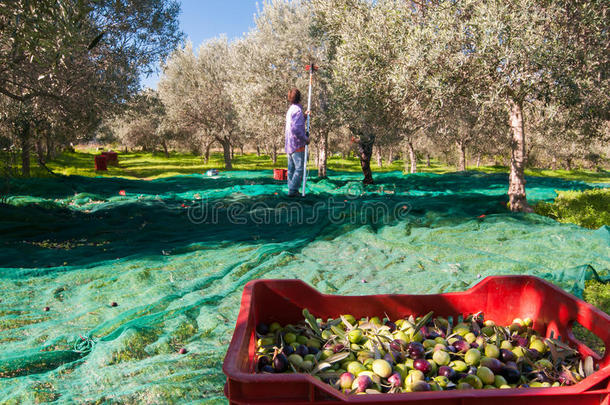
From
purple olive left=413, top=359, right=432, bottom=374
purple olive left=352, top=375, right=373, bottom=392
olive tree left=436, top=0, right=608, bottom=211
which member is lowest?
purple olive left=413, top=359, right=432, bottom=374

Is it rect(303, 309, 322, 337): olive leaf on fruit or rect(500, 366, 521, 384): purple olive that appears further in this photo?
rect(303, 309, 322, 337): olive leaf on fruit

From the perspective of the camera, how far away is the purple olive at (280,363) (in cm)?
207

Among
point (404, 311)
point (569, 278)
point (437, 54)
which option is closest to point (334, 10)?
point (437, 54)

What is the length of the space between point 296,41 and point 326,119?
11.9 ft

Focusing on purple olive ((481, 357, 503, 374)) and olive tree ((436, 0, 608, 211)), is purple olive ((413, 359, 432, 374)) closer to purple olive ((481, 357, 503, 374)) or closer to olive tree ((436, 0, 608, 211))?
purple olive ((481, 357, 503, 374))

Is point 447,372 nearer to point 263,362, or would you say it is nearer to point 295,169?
point 263,362

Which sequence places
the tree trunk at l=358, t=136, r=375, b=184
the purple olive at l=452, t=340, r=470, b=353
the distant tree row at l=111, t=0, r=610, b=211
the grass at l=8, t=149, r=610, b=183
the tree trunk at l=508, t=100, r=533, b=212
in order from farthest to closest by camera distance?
the grass at l=8, t=149, r=610, b=183
the tree trunk at l=358, t=136, r=375, b=184
the tree trunk at l=508, t=100, r=533, b=212
the distant tree row at l=111, t=0, r=610, b=211
the purple olive at l=452, t=340, r=470, b=353

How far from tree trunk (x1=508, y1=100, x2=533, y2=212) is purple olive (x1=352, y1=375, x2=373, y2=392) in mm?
8448

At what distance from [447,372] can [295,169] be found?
27.7 ft

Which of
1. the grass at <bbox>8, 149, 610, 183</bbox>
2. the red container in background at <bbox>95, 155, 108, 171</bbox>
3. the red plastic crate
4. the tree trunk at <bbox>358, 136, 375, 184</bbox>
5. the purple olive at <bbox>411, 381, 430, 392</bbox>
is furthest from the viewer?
the red container in background at <bbox>95, 155, 108, 171</bbox>

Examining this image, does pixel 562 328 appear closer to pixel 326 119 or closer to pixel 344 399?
pixel 344 399

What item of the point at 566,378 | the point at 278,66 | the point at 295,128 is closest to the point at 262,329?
the point at 566,378

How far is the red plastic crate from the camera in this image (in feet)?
5.19

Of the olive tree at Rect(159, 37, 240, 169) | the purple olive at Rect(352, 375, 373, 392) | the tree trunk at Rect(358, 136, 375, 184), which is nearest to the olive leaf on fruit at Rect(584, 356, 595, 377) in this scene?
the purple olive at Rect(352, 375, 373, 392)
